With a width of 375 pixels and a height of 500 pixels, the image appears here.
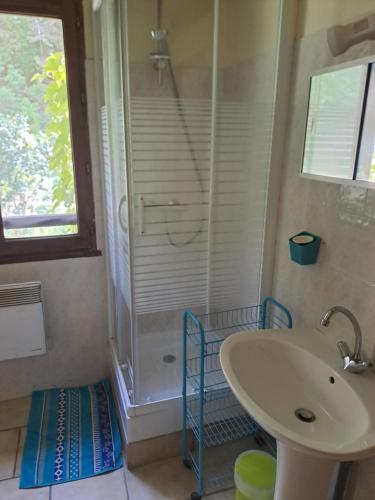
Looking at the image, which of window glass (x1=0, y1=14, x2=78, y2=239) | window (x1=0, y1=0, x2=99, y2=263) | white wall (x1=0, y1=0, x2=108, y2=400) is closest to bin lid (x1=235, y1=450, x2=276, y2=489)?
white wall (x1=0, y1=0, x2=108, y2=400)

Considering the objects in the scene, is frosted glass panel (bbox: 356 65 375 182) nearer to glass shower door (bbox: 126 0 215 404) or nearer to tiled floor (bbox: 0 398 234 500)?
glass shower door (bbox: 126 0 215 404)

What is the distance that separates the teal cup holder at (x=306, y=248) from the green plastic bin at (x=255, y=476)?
93cm

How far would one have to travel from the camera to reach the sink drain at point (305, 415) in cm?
134

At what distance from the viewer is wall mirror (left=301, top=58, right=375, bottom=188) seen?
4.25ft

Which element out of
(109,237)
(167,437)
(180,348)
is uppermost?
(109,237)

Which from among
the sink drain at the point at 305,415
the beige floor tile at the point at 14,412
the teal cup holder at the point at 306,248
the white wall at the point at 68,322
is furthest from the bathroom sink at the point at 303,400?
the beige floor tile at the point at 14,412

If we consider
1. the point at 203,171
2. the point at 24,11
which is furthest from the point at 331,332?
the point at 24,11

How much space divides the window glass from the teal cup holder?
140 centimetres

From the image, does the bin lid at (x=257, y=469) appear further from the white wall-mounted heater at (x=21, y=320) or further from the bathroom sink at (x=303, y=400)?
the white wall-mounted heater at (x=21, y=320)

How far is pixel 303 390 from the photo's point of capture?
145cm

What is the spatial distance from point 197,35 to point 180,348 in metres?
1.65

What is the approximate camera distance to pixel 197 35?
1.79 m

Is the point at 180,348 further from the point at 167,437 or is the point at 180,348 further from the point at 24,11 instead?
the point at 24,11

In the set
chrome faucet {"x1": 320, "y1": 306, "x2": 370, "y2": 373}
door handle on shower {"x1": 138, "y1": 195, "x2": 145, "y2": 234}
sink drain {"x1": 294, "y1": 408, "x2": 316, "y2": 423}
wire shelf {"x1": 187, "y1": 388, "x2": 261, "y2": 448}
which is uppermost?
door handle on shower {"x1": 138, "y1": 195, "x2": 145, "y2": 234}
